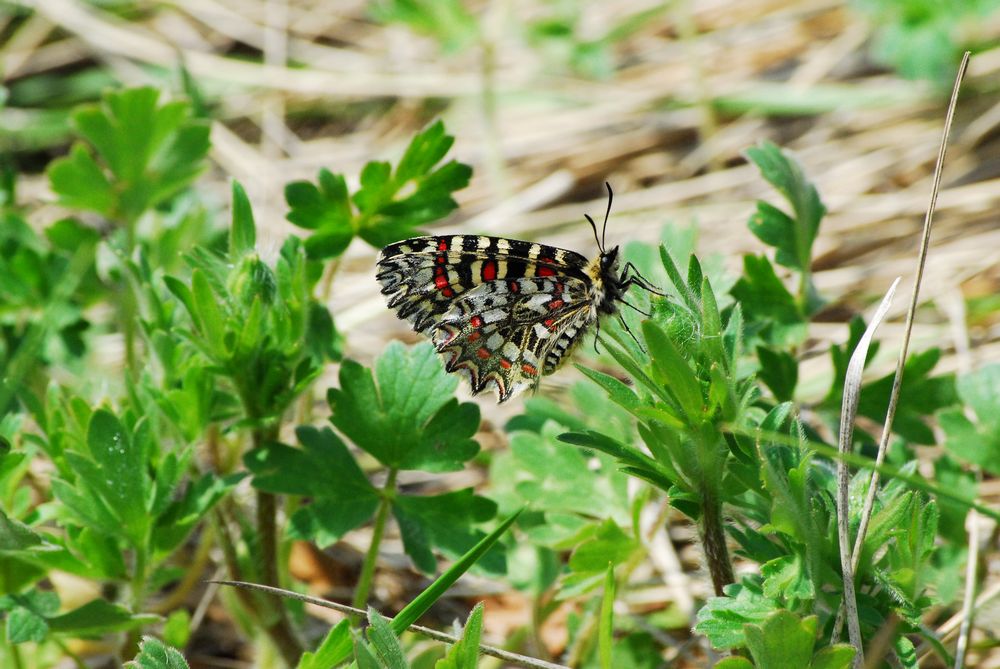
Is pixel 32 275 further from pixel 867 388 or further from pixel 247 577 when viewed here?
pixel 867 388

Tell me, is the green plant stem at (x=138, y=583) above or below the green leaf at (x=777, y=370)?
below

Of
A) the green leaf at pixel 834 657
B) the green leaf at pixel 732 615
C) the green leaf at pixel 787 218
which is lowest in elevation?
the green leaf at pixel 834 657

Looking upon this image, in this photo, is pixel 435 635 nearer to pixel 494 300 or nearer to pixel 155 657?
pixel 155 657

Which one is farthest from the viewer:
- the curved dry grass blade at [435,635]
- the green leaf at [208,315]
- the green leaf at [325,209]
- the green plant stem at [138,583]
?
the green leaf at [325,209]

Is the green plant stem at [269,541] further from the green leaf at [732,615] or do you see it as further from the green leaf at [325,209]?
the green leaf at [732,615]

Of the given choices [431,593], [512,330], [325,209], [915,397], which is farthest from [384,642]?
[915,397]

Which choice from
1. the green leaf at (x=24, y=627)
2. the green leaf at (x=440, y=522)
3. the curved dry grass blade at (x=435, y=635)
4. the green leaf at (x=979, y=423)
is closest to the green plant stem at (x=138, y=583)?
the green leaf at (x=24, y=627)

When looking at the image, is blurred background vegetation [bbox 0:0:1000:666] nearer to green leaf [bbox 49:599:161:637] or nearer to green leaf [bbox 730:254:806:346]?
green leaf [bbox 730:254:806:346]

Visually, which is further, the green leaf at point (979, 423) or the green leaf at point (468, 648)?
the green leaf at point (979, 423)
